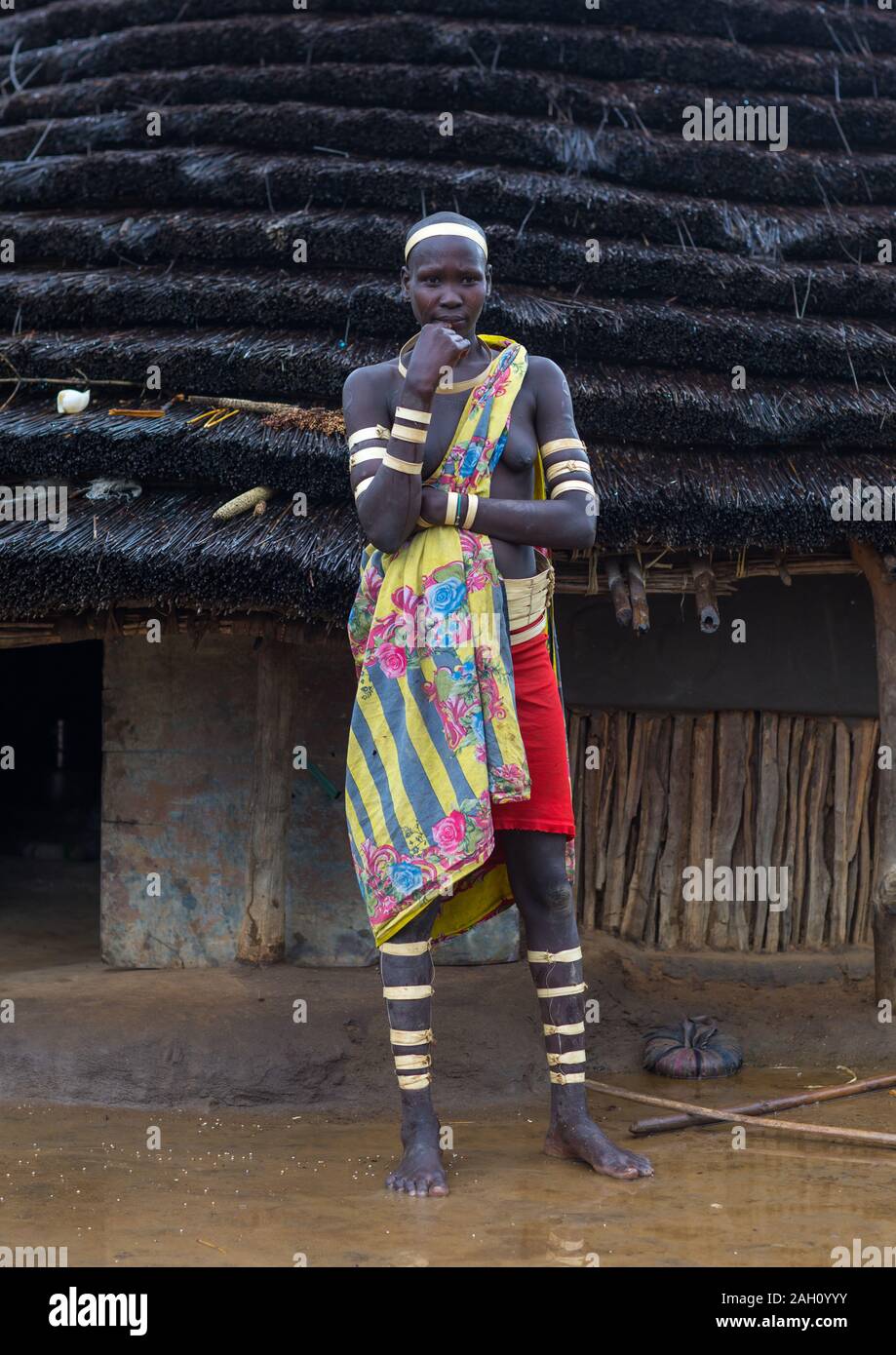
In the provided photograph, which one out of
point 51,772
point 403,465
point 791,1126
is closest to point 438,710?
point 403,465

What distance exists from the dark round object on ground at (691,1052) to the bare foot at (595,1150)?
129cm

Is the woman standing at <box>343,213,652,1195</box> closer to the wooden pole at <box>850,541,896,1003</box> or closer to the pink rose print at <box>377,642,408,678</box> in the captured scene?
the pink rose print at <box>377,642,408,678</box>

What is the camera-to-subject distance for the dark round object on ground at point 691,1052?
5039mm

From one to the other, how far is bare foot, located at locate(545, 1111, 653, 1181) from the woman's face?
6.69 ft

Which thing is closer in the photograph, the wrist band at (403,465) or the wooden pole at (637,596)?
the wrist band at (403,465)

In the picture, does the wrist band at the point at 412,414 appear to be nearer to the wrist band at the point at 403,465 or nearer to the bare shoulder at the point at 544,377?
the wrist band at the point at 403,465

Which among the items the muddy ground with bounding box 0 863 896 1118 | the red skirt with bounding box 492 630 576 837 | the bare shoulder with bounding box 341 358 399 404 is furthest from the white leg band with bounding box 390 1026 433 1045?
the bare shoulder with bounding box 341 358 399 404

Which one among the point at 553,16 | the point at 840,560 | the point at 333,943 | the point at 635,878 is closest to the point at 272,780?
the point at 333,943

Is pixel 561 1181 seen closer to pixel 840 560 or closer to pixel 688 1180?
pixel 688 1180

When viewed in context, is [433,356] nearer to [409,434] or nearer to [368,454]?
[409,434]

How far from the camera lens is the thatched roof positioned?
16.5 ft

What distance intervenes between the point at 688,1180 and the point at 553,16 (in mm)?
4974

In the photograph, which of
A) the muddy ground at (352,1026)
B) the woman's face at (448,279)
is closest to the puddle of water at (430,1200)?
the muddy ground at (352,1026)

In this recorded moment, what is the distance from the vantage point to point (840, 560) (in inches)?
216
